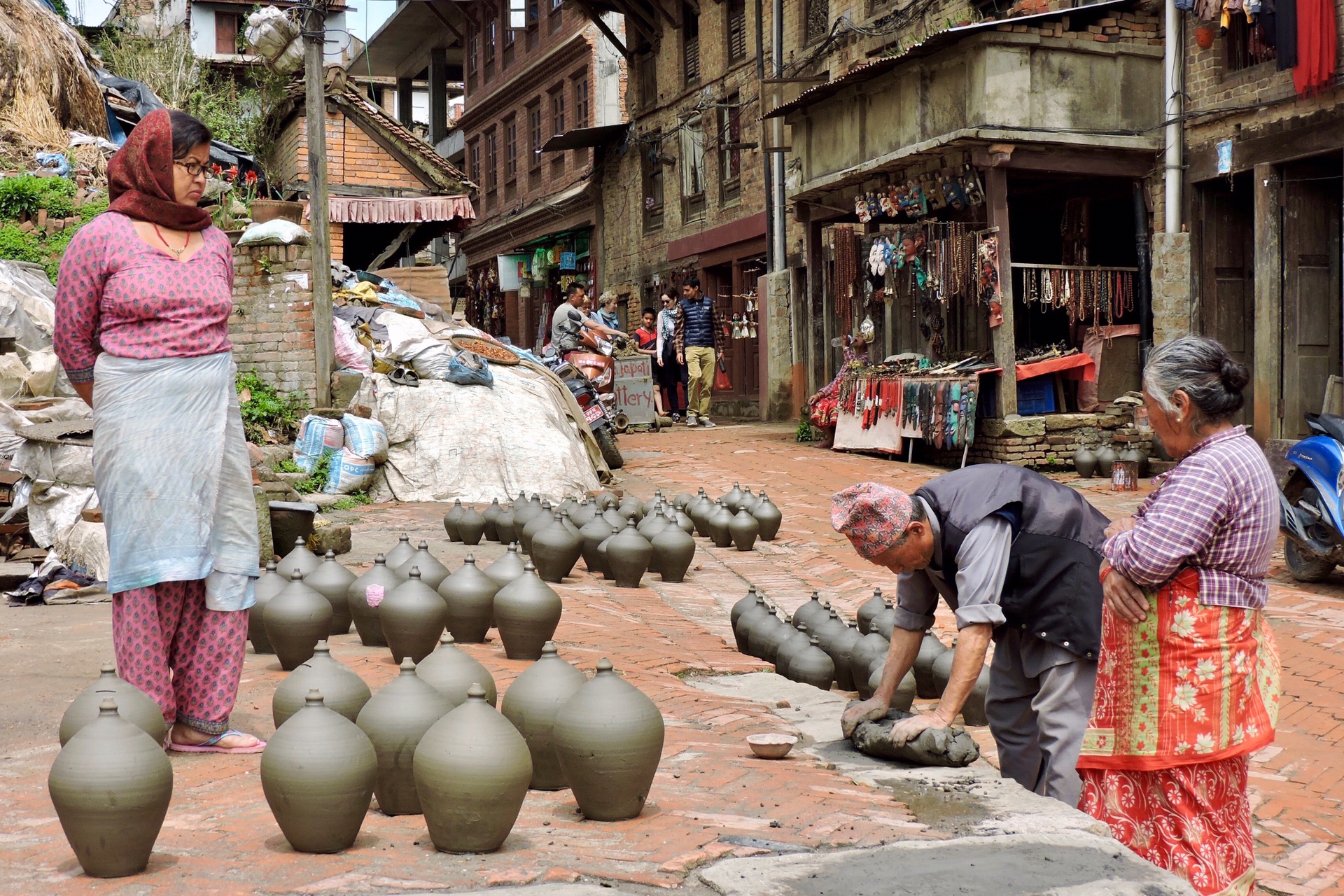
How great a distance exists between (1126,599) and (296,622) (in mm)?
3073

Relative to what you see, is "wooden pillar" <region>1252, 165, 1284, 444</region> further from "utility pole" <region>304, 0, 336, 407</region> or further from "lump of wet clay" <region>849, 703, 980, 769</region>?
"lump of wet clay" <region>849, 703, 980, 769</region>

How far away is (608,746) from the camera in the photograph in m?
3.00

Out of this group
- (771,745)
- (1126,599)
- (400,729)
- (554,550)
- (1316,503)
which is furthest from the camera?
(554,550)

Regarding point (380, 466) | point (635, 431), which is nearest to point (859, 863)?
point (380, 466)

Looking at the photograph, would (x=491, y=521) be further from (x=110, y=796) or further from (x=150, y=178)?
(x=110, y=796)

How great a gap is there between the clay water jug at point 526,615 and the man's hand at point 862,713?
1.69 metres

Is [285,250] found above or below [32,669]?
above

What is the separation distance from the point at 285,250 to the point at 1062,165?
741cm

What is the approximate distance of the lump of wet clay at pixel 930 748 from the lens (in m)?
3.31

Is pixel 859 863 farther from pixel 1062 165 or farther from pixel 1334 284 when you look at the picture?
pixel 1062 165

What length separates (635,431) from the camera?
54.5 feet

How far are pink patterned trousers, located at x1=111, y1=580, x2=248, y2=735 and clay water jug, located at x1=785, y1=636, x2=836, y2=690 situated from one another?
2455 mm

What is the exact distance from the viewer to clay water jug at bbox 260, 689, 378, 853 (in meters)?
2.72

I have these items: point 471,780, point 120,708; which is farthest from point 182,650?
point 471,780
